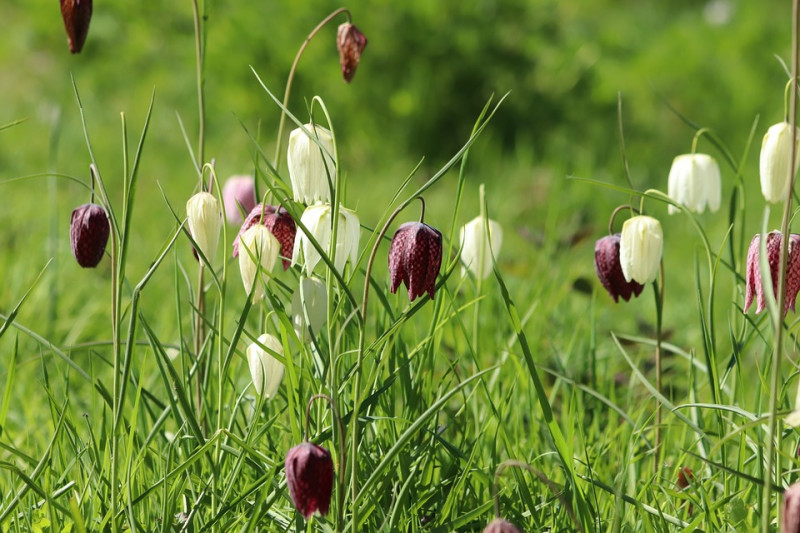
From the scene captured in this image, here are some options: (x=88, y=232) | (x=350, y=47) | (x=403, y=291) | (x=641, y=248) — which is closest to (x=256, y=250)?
(x=88, y=232)

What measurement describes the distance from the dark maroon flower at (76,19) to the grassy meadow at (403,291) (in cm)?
15

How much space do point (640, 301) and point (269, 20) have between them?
93.6 inches

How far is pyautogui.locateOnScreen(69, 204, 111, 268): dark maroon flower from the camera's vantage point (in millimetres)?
1376

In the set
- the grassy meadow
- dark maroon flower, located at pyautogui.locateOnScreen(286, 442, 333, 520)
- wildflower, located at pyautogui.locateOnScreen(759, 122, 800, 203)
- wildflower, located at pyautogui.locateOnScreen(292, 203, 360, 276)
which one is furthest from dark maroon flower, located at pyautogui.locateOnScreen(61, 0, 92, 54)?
wildflower, located at pyautogui.locateOnScreen(759, 122, 800, 203)

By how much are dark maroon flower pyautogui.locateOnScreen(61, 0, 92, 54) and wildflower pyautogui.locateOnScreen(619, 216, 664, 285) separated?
31.2 inches

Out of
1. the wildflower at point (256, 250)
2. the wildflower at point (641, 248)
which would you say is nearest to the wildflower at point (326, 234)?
the wildflower at point (256, 250)

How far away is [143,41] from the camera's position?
5.55 meters

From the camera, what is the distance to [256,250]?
1.22m

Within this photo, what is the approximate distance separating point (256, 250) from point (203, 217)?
109 millimetres

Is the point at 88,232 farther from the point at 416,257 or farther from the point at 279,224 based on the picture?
the point at 416,257

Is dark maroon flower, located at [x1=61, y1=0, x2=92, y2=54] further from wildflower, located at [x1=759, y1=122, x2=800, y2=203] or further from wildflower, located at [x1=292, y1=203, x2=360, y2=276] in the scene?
wildflower, located at [x1=759, y1=122, x2=800, y2=203]

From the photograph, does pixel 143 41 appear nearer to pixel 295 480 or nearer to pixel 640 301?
pixel 640 301

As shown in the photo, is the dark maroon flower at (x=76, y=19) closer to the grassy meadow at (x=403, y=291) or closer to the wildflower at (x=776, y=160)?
the grassy meadow at (x=403, y=291)

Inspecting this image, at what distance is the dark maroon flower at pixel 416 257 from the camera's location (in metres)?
1.19
